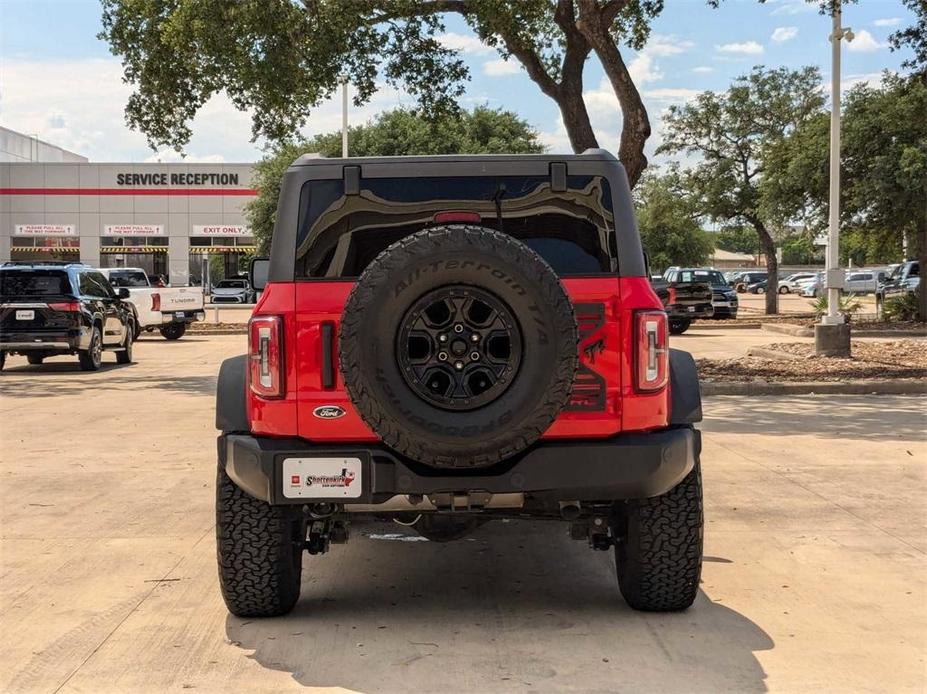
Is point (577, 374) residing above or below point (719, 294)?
above

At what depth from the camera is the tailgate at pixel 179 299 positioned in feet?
93.4

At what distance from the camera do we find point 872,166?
27.5 m

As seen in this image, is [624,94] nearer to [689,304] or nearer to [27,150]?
[689,304]

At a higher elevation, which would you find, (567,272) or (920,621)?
(567,272)

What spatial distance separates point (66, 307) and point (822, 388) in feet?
38.2

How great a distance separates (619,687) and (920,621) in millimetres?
1715

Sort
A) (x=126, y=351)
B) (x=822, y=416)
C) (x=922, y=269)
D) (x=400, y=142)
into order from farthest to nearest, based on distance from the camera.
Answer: (x=400, y=142)
(x=922, y=269)
(x=126, y=351)
(x=822, y=416)

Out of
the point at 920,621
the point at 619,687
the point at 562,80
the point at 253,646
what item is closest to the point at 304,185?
the point at 253,646

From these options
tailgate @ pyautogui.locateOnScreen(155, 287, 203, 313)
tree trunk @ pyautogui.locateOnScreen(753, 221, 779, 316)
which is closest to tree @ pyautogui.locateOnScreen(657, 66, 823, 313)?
tree trunk @ pyautogui.locateOnScreen(753, 221, 779, 316)

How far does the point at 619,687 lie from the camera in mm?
4375

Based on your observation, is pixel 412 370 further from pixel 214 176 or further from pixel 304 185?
pixel 214 176

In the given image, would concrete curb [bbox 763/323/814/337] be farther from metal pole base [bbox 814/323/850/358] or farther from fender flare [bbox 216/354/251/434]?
fender flare [bbox 216/354/251/434]

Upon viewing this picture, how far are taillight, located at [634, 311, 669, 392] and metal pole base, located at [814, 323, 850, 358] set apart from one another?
14151 mm

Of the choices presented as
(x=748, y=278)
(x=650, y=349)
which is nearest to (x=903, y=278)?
(x=748, y=278)
